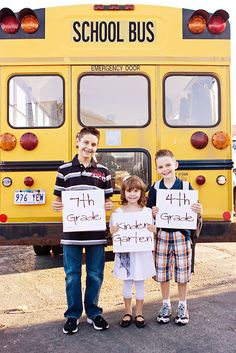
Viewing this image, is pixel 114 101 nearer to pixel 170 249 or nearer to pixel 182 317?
pixel 170 249

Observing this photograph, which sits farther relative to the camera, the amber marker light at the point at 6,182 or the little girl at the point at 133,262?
the amber marker light at the point at 6,182

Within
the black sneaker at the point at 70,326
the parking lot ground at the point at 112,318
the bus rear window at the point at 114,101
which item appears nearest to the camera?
the parking lot ground at the point at 112,318

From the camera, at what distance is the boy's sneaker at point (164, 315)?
3.64m

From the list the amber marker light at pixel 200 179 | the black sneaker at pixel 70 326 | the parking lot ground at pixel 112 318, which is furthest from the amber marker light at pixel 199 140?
the black sneaker at pixel 70 326

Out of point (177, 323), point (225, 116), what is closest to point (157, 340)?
point (177, 323)

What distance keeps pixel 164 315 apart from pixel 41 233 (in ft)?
4.52

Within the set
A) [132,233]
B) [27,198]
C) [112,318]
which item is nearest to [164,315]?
[112,318]

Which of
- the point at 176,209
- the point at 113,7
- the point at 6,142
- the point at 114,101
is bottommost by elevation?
the point at 176,209

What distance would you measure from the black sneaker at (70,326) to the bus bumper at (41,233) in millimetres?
877

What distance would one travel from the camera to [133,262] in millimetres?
3617

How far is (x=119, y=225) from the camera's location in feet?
11.8

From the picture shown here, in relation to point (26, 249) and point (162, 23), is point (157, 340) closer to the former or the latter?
point (162, 23)

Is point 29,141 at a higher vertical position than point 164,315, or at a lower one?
higher

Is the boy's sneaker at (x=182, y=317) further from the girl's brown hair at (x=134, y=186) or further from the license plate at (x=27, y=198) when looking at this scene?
the license plate at (x=27, y=198)
